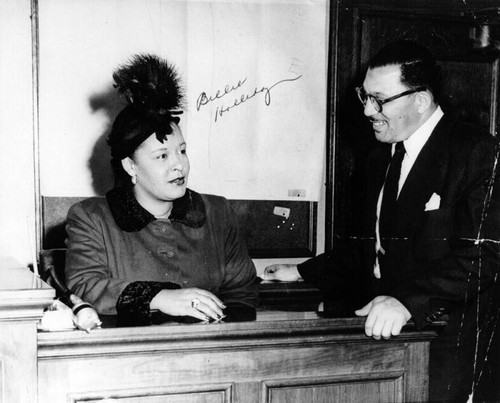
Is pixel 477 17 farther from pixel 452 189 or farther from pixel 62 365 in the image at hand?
pixel 62 365

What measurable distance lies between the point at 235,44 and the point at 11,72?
3.62ft

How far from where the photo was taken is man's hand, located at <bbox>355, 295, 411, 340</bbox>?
5.42 feet

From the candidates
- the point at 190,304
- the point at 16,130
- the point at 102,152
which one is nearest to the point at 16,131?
the point at 16,130

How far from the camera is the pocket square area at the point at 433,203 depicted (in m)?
2.20

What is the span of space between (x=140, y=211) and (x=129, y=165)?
18cm

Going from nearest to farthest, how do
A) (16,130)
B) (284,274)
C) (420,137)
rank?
(420,137) < (284,274) < (16,130)

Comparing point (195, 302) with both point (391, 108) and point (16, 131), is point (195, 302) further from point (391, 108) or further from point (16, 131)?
point (16, 131)

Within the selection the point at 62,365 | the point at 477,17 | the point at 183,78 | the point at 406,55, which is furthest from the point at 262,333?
the point at 477,17

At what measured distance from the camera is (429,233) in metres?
2.17

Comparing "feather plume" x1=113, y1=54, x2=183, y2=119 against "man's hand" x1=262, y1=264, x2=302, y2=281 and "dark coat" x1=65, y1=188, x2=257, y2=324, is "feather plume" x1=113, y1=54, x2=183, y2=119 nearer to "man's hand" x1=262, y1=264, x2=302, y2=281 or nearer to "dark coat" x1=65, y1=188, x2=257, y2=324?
"dark coat" x1=65, y1=188, x2=257, y2=324

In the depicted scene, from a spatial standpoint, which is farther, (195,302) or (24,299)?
(195,302)
